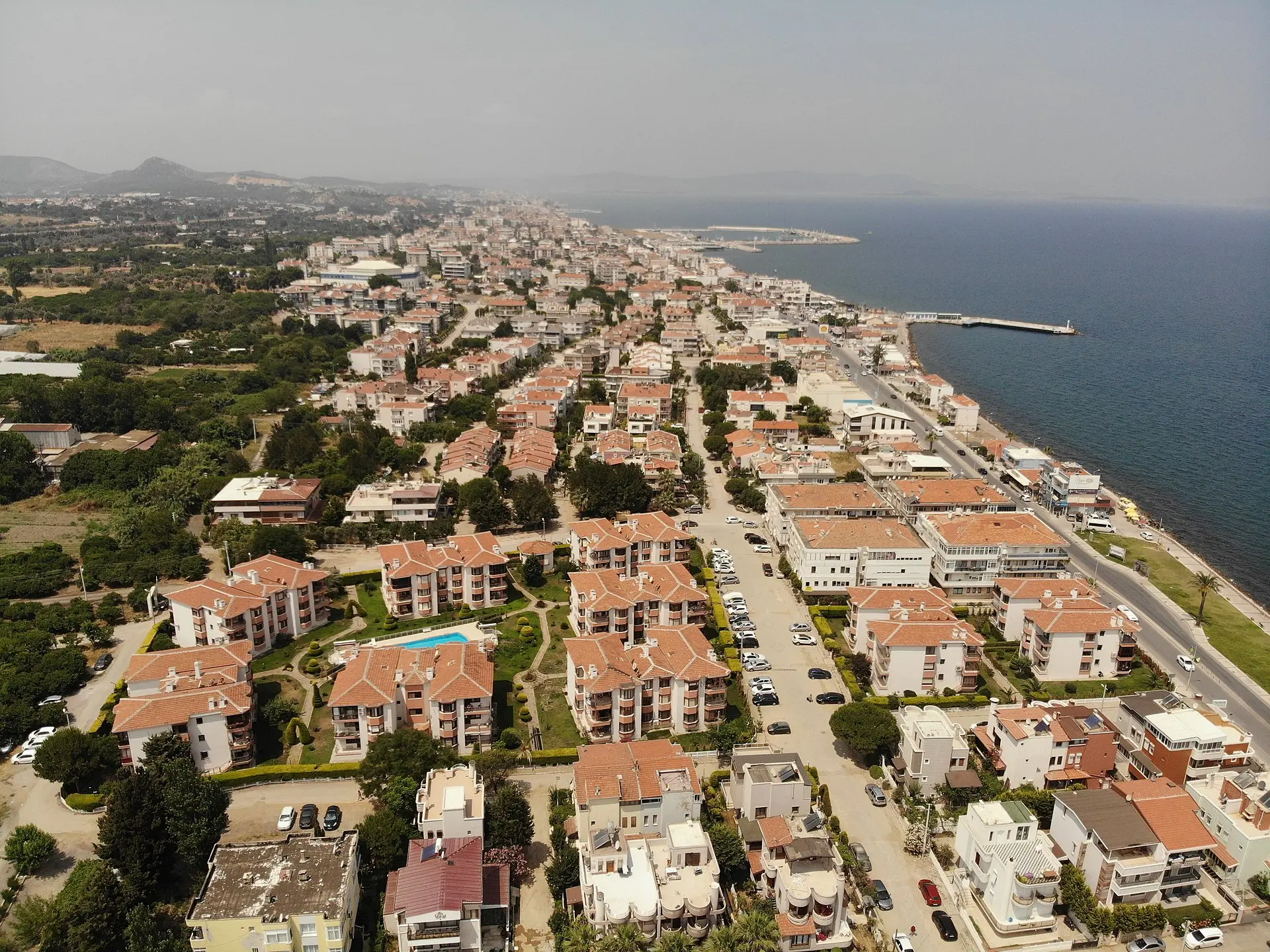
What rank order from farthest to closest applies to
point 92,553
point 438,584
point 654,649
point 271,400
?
1. point 271,400
2. point 92,553
3. point 438,584
4. point 654,649

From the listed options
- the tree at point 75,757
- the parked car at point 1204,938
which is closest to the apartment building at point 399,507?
the tree at point 75,757

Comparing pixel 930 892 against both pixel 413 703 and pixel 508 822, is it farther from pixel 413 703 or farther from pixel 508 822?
pixel 413 703

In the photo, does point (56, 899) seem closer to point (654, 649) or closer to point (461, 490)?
point (654, 649)

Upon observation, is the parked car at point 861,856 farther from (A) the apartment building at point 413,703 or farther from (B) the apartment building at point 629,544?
(B) the apartment building at point 629,544

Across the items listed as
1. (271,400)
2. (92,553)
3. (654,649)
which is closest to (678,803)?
(654,649)

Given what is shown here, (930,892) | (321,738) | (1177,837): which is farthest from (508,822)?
(1177,837)
